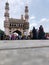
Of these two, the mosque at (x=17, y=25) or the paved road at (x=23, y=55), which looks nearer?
the paved road at (x=23, y=55)

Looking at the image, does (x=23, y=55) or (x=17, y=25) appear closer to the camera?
(x=23, y=55)

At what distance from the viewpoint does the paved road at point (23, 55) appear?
0.99 m

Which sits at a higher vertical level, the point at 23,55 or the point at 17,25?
the point at 17,25

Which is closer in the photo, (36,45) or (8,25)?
(36,45)

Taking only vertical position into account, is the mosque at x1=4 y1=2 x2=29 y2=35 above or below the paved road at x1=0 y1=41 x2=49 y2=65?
above

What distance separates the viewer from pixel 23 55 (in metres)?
1.04

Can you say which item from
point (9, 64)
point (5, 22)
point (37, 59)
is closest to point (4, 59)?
point (9, 64)

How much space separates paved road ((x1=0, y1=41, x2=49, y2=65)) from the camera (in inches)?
39.0

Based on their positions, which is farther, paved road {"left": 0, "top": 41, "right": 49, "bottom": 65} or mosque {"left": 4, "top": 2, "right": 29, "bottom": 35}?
mosque {"left": 4, "top": 2, "right": 29, "bottom": 35}

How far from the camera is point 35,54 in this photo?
3.52 feet

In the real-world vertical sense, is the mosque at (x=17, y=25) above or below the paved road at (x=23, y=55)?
above

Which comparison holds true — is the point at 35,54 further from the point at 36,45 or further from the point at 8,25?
the point at 8,25

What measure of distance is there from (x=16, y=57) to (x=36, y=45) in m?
0.19

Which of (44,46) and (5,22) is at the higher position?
(5,22)
